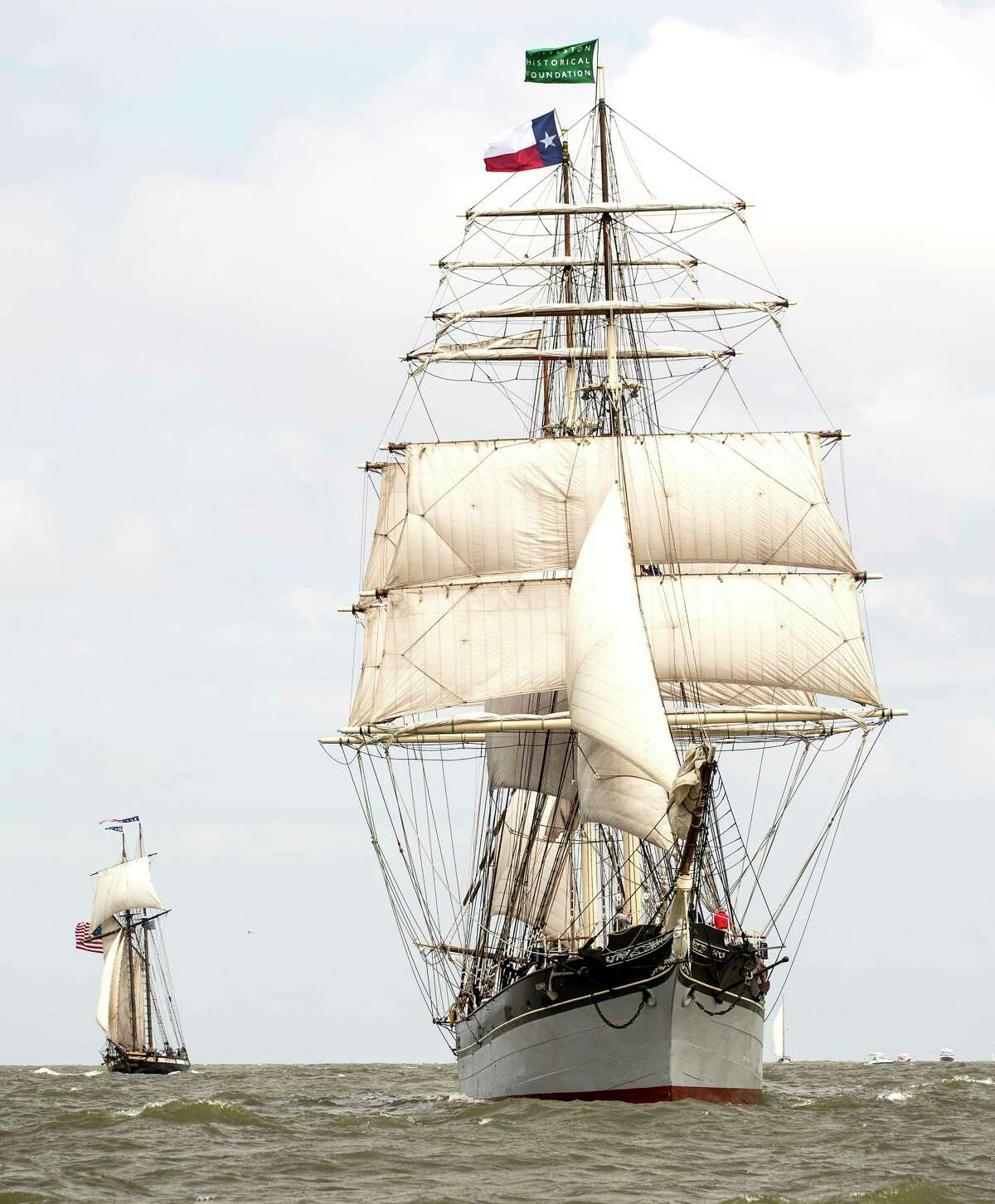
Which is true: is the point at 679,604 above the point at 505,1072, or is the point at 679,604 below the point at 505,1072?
above

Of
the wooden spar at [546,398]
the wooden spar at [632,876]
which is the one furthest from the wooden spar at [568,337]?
the wooden spar at [632,876]

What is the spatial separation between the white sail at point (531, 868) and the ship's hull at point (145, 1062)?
52.8 metres

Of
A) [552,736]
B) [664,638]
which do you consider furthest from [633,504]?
[552,736]

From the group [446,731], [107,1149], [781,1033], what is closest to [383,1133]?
[107,1149]

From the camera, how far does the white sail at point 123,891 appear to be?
114188 mm

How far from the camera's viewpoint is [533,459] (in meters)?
55.5

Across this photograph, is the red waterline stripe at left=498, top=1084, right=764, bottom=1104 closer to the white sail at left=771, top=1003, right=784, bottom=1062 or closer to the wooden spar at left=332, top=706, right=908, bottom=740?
the wooden spar at left=332, top=706, right=908, bottom=740

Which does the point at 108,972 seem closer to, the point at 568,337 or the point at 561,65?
the point at 568,337

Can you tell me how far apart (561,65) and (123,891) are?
237 feet

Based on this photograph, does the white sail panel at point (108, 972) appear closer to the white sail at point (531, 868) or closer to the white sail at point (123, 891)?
the white sail at point (123, 891)

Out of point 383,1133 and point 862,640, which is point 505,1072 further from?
point 862,640

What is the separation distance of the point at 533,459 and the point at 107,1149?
2620cm

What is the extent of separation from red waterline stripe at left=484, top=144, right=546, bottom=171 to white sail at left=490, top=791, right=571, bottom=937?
17.4 m

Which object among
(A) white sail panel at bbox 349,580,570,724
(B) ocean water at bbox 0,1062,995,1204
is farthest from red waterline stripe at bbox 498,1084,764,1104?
(A) white sail panel at bbox 349,580,570,724
